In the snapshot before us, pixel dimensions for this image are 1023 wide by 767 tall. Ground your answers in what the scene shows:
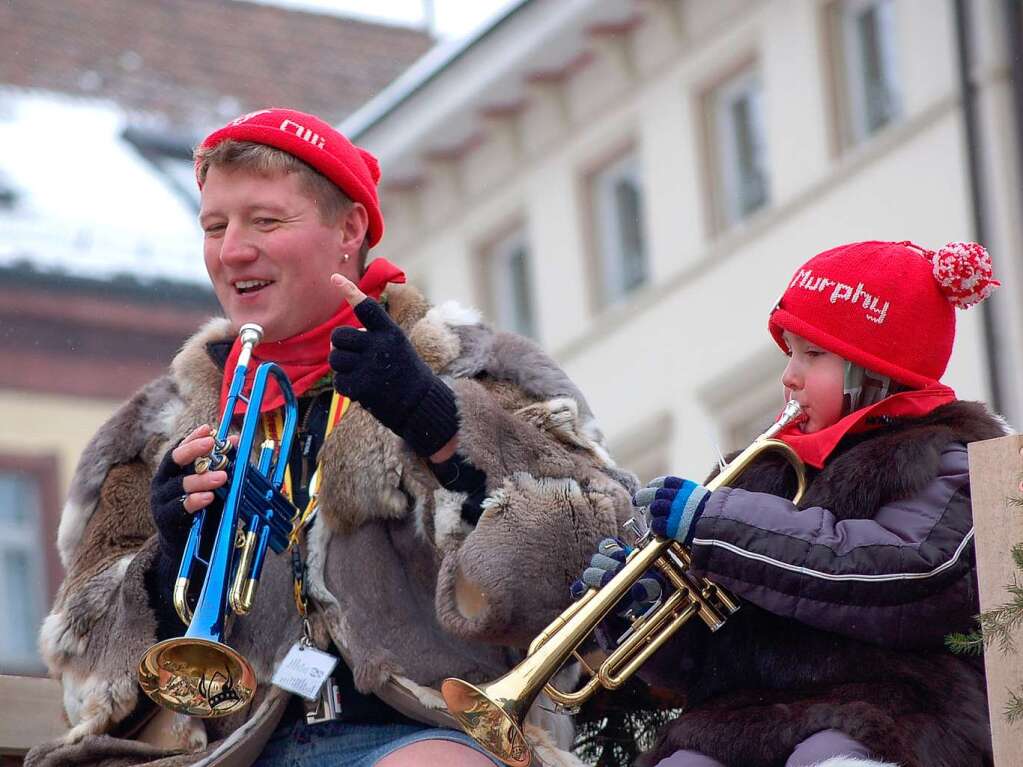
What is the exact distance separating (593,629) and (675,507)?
33 cm

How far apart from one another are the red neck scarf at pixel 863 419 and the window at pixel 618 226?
19.1m


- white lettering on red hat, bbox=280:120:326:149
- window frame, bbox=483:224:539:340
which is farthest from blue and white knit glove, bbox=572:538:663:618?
window frame, bbox=483:224:539:340

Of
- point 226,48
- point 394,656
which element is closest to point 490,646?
point 394,656

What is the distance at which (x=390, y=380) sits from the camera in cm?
593

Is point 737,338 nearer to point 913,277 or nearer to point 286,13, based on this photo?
point 286,13

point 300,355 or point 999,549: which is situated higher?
point 300,355

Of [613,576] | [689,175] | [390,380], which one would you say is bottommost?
[613,576]

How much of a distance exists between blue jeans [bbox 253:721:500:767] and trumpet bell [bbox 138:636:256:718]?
217 mm

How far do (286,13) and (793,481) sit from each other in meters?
30.4

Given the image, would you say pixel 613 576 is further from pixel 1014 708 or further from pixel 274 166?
pixel 274 166

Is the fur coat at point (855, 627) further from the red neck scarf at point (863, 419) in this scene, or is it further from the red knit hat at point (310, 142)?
the red knit hat at point (310, 142)

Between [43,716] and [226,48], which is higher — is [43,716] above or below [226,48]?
below

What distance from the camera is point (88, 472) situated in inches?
262

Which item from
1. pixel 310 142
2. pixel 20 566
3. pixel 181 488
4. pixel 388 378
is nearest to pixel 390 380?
pixel 388 378
